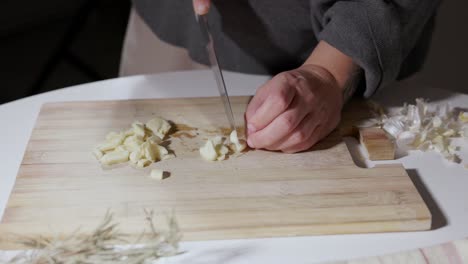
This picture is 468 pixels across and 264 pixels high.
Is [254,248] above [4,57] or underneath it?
underneath

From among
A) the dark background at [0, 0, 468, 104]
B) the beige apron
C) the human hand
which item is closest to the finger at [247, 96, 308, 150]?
the human hand

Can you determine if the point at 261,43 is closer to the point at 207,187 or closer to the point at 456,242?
the point at 207,187

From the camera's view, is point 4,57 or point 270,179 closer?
point 270,179

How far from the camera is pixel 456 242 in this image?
765mm

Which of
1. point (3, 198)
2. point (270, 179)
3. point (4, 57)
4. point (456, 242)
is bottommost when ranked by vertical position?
point (456, 242)

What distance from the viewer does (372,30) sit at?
1.00 meters

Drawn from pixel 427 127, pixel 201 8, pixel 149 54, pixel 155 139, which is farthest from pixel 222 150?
pixel 149 54

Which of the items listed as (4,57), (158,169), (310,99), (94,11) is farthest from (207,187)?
(94,11)

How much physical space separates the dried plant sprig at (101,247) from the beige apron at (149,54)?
0.75 m

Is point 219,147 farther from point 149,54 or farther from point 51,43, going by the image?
point 51,43

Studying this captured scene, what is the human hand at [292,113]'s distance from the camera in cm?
94

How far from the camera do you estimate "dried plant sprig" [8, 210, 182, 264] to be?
0.70 meters

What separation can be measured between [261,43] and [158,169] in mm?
400

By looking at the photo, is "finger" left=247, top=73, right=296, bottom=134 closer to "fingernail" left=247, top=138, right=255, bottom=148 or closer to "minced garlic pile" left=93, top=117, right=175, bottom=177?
"fingernail" left=247, top=138, right=255, bottom=148
